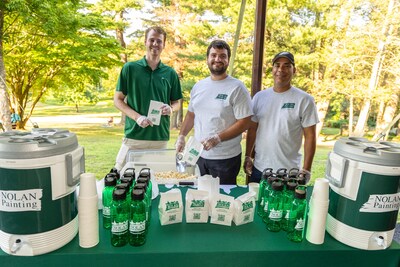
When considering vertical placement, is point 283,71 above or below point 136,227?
above

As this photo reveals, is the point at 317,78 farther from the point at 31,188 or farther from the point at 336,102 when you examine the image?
the point at 31,188

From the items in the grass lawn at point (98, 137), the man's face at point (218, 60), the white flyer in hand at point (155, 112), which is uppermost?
the man's face at point (218, 60)

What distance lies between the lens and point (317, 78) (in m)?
5.25

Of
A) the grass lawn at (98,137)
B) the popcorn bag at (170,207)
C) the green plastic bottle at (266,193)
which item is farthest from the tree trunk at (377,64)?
the popcorn bag at (170,207)

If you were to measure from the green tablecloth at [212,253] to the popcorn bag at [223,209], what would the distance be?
0.06 meters

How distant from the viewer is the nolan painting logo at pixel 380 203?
0.97 meters

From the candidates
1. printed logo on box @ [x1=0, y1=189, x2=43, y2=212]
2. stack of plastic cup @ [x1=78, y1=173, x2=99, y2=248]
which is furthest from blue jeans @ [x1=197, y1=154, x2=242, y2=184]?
printed logo on box @ [x1=0, y1=189, x2=43, y2=212]

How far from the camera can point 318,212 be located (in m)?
1.02

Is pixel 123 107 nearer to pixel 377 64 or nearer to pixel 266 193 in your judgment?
pixel 266 193

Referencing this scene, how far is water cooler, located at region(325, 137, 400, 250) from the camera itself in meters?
0.95

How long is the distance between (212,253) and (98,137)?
229 inches

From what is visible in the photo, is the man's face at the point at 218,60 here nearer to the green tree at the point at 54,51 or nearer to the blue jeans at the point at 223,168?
the blue jeans at the point at 223,168

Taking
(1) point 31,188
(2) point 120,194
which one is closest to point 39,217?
(1) point 31,188

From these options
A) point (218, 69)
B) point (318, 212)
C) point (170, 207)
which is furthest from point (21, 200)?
point (218, 69)
